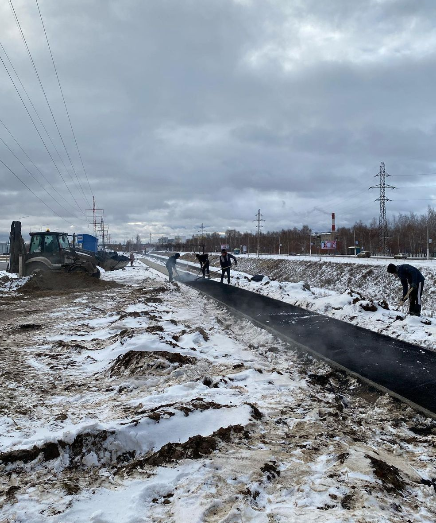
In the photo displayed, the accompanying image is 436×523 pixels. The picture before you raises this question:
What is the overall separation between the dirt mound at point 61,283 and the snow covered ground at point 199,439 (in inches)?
437

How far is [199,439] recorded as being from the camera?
3.41 metres

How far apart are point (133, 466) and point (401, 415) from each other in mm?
3049

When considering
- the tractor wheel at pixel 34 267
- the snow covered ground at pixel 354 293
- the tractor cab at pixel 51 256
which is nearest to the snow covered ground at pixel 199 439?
the snow covered ground at pixel 354 293

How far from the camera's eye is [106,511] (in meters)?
2.56

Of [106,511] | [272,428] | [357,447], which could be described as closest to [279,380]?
[272,428]

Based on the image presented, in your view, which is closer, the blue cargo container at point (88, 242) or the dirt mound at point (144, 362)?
the dirt mound at point (144, 362)

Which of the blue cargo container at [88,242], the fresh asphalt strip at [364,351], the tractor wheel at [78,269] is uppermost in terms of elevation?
the blue cargo container at [88,242]

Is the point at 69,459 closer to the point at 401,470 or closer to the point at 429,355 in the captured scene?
the point at 401,470

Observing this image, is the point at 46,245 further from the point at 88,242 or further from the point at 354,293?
the point at 88,242

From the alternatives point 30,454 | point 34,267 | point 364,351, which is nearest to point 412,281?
point 364,351

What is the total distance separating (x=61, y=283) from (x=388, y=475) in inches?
706

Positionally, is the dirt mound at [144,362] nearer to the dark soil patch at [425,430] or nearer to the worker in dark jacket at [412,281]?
the dark soil patch at [425,430]

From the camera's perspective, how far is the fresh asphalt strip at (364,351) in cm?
501

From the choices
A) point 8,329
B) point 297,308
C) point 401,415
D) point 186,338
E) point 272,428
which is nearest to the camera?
point 272,428
